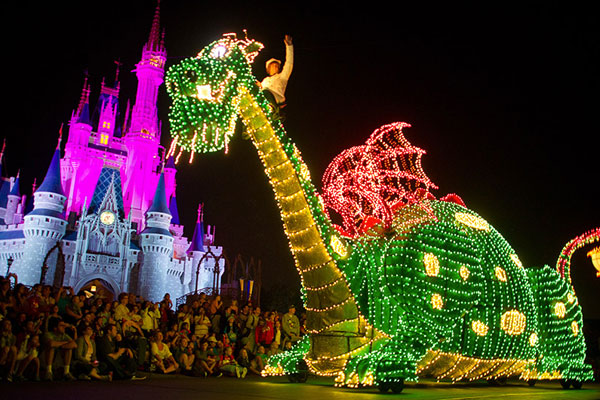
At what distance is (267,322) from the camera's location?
11258mm

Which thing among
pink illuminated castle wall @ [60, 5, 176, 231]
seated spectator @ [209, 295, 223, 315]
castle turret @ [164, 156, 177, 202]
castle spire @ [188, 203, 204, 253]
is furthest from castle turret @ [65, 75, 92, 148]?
seated spectator @ [209, 295, 223, 315]

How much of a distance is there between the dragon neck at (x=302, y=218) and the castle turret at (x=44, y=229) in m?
34.1

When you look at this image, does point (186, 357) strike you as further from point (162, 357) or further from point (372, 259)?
point (372, 259)

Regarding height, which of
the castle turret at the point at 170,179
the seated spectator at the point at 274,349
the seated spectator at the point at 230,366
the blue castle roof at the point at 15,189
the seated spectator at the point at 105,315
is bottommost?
the seated spectator at the point at 230,366

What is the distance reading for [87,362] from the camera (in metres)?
7.59

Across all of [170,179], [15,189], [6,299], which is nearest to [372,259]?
[6,299]

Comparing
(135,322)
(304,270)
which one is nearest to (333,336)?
(304,270)

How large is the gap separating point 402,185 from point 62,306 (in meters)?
6.27

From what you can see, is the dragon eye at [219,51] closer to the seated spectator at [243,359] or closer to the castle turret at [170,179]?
the seated spectator at [243,359]

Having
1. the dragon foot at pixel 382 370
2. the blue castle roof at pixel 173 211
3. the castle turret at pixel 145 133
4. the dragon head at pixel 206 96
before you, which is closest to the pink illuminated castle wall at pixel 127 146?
the castle turret at pixel 145 133

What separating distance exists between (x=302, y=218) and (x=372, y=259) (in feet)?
3.67

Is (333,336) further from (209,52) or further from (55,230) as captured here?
(55,230)

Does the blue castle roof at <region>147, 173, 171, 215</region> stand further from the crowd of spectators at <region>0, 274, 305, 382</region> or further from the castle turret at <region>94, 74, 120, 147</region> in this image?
the crowd of spectators at <region>0, 274, 305, 382</region>

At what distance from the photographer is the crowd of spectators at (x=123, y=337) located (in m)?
7.31
